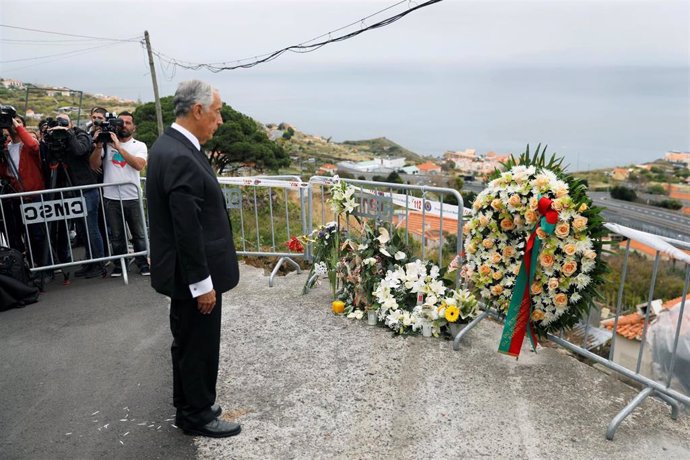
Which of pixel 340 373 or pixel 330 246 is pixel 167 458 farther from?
pixel 330 246

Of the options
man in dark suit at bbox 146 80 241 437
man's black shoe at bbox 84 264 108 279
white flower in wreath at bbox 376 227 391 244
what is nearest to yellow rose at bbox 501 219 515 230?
white flower in wreath at bbox 376 227 391 244

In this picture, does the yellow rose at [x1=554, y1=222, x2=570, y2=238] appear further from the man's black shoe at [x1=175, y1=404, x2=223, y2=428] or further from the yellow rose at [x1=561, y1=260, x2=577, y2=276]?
the man's black shoe at [x1=175, y1=404, x2=223, y2=428]

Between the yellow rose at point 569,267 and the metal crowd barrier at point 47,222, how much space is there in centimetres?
471

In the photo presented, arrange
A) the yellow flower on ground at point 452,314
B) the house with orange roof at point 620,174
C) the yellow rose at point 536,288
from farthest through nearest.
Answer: the house with orange roof at point 620,174
the yellow flower on ground at point 452,314
the yellow rose at point 536,288

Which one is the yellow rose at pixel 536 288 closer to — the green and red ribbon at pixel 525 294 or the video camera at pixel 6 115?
the green and red ribbon at pixel 525 294

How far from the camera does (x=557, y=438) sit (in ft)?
10.1

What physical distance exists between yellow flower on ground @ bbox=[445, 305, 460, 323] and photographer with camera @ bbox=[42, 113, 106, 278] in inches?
168

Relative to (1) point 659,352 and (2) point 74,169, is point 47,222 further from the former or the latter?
(1) point 659,352

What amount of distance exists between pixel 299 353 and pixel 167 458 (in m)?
1.45

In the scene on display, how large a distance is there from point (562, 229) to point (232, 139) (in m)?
29.3

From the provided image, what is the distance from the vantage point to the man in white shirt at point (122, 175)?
5805 millimetres

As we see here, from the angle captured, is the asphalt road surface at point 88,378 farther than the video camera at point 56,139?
No

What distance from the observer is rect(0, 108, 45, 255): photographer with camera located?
569cm

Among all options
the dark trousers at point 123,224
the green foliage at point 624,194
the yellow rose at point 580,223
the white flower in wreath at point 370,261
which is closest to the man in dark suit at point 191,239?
the white flower in wreath at point 370,261
